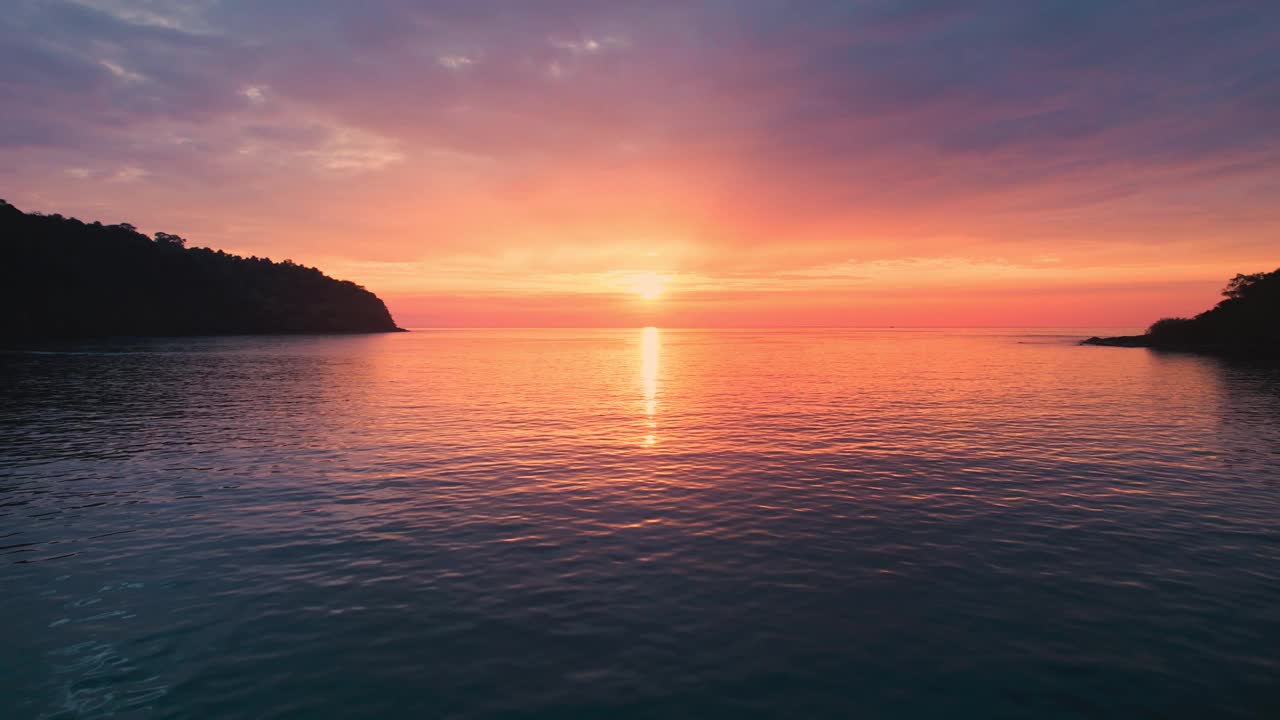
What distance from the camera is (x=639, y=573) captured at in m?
16.2

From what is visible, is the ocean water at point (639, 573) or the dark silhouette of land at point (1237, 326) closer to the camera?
the ocean water at point (639, 573)

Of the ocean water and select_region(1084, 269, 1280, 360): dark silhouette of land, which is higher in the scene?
select_region(1084, 269, 1280, 360): dark silhouette of land

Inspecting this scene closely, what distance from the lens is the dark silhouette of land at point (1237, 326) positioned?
427 feet

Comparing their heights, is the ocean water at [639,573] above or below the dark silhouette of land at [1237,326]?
below

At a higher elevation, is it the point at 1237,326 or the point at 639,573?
the point at 1237,326

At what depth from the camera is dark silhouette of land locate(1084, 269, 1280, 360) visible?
13025 cm

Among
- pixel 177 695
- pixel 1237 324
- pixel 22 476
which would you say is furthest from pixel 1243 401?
pixel 1237 324

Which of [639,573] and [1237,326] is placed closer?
[639,573]

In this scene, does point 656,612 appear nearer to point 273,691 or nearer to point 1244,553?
point 273,691

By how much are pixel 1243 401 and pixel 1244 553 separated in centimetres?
5210

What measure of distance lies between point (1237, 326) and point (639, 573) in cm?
19089

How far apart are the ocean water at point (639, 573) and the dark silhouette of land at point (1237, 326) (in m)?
134

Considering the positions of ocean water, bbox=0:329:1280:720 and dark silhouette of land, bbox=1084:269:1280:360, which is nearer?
ocean water, bbox=0:329:1280:720

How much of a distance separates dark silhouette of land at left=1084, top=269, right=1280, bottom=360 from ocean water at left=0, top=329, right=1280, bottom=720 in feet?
440
